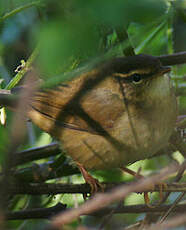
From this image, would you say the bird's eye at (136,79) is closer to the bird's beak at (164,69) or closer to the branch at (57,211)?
the bird's beak at (164,69)

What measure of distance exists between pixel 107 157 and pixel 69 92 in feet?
1.91

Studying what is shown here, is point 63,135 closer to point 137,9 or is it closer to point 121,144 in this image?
point 121,144

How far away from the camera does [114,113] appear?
9.50 ft

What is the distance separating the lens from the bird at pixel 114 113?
8.83 ft

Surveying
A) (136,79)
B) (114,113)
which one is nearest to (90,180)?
(114,113)

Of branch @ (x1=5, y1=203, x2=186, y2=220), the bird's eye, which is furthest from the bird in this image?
branch @ (x1=5, y1=203, x2=186, y2=220)

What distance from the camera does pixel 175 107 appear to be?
284 cm

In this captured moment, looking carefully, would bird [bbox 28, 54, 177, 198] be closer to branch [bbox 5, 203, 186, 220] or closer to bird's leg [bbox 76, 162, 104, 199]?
bird's leg [bbox 76, 162, 104, 199]

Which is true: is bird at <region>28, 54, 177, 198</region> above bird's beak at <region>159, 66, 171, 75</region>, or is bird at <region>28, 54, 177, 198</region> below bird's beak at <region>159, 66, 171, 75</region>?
below

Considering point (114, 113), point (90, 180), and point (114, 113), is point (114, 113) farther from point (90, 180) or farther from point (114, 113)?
point (90, 180)

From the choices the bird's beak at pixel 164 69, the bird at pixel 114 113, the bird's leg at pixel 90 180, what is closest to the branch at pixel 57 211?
the bird at pixel 114 113

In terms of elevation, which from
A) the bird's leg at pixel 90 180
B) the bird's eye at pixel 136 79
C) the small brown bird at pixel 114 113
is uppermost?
the bird's eye at pixel 136 79

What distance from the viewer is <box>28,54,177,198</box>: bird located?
8.83 feet

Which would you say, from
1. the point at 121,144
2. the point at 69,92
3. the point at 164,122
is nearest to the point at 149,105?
the point at 164,122
